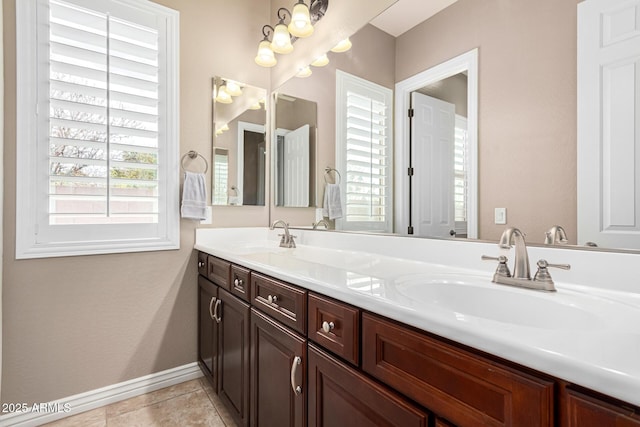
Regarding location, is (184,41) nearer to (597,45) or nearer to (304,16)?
(304,16)

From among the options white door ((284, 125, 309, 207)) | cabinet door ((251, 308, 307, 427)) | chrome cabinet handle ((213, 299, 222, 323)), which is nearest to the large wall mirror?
cabinet door ((251, 308, 307, 427))

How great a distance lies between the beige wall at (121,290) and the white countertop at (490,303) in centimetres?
74

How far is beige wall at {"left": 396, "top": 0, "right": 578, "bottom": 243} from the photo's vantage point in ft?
3.00

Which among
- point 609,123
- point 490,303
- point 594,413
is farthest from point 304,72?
point 594,413

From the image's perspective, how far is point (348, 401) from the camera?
843mm

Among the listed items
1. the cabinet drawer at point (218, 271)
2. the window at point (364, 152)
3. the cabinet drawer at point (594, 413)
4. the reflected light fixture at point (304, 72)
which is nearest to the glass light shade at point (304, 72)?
the reflected light fixture at point (304, 72)

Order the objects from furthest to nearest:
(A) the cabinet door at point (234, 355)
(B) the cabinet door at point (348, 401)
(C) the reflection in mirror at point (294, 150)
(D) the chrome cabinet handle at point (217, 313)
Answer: (C) the reflection in mirror at point (294, 150)
(D) the chrome cabinet handle at point (217, 313)
(A) the cabinet door at point (234, 355)
(B) the cabinet door at point (348, 401)

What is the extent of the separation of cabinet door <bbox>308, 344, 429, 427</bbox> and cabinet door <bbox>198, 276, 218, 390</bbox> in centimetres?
97

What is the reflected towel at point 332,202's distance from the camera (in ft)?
5.96

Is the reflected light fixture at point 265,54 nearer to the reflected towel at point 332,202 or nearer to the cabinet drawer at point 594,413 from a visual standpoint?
the reflected towel at point 332,202

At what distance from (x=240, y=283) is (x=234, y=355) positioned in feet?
1.21

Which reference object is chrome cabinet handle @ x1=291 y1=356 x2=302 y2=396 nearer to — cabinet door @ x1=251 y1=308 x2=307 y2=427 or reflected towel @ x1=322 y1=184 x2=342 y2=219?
cabinet door @ x1=251 y1=308 x2=307 y2=427

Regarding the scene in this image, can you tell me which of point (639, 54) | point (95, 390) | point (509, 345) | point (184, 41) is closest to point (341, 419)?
point (509, 345)

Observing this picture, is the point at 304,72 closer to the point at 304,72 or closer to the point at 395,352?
the point at 304,72
